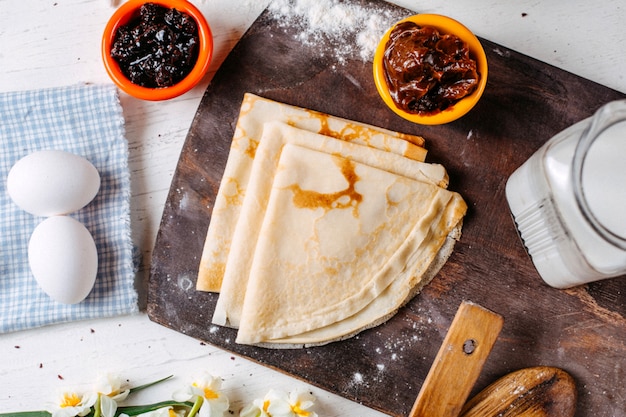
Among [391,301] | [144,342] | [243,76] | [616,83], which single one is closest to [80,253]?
[144,342]

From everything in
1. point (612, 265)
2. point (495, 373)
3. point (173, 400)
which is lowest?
point (173, 400)

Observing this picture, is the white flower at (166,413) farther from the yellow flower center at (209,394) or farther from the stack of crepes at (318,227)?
the stack of crepes at (318,227)

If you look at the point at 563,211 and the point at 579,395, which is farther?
the point at 579,395

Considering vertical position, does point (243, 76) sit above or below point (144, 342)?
above

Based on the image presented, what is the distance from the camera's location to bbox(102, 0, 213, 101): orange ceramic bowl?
6.05 feet

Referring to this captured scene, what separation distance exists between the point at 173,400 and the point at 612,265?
1.39m

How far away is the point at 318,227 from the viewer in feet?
6.13

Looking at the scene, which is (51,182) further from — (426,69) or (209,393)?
(426,69)

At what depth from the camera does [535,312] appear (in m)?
1.95

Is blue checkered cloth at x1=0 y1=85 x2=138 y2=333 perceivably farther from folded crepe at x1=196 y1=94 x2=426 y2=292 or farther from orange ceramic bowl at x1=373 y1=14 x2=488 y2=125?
orange ceramic bowl at x1=373 y1=14 x2=488 y2=125

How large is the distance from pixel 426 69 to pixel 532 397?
41.5 inches

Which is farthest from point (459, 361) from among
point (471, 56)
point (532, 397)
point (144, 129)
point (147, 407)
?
point (144, 129)

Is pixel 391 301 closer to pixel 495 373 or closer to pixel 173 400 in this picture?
pixel 495 373

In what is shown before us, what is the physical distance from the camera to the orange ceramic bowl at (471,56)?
1.80 meters
